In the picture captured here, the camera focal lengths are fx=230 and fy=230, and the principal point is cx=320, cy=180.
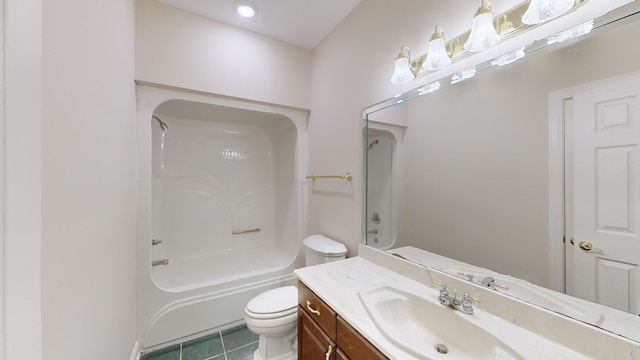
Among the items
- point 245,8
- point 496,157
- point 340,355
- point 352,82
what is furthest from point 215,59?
point 340,355

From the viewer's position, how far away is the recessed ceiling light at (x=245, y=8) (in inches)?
65.7

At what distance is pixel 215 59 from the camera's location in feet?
6.08

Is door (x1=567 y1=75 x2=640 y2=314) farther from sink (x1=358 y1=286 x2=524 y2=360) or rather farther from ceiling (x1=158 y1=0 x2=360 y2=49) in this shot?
ceiling (x1=158 y1=0 x2=360 y2=49)

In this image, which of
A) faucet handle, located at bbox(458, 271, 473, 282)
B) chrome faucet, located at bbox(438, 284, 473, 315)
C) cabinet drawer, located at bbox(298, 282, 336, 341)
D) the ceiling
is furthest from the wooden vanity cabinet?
the ceiling

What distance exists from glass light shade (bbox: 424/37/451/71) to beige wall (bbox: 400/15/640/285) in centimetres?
12

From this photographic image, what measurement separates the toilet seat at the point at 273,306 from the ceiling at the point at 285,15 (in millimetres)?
2085

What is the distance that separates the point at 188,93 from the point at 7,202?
5.74 feet

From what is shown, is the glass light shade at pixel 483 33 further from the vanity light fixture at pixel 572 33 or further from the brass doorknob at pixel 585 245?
the brass doorknob at pixel 585 245

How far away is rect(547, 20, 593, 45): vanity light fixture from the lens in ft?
2.36

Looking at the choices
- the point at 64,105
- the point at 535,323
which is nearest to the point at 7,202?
the point at 64,105

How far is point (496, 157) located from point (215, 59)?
2.02 metres

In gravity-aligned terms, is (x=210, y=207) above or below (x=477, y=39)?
below

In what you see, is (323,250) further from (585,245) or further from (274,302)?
(585,245)

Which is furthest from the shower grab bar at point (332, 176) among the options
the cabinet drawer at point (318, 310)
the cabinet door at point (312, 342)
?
the cabinet door at point (312, 342)
